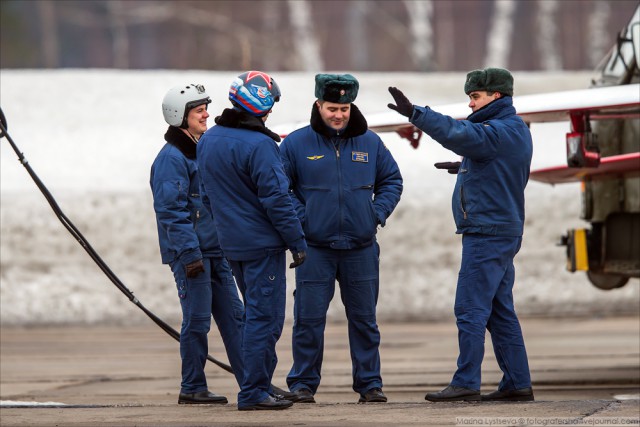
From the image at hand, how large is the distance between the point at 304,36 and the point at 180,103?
87.7 feet

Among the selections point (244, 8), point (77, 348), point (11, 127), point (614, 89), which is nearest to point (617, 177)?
point (614, 89)

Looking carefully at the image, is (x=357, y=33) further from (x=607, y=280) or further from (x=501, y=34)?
(x=607, y=280)

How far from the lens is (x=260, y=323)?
7488 millimetres

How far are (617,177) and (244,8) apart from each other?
85.9 feet

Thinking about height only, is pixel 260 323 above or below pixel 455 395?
above

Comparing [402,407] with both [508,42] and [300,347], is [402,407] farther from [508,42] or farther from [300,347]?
[508,42]

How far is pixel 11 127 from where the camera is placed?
21062 mm

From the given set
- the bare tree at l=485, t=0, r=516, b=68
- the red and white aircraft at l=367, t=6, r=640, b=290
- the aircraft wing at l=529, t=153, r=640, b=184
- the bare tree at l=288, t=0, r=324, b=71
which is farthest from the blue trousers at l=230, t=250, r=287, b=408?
the bare tree at l=288, t=0, r=324, b=71

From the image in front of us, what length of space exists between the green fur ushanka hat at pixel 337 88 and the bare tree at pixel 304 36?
84.1 ft

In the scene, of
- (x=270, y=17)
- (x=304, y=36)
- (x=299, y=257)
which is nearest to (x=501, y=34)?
(x=304, y=36)

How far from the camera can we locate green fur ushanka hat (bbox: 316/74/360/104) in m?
7.88

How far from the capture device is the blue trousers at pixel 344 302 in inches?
317

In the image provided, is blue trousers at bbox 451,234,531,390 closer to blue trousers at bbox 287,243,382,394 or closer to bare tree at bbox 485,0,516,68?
blue trousers at bbox 287,243,382,394

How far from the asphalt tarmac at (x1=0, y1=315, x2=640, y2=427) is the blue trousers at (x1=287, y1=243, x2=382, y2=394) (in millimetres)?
447
